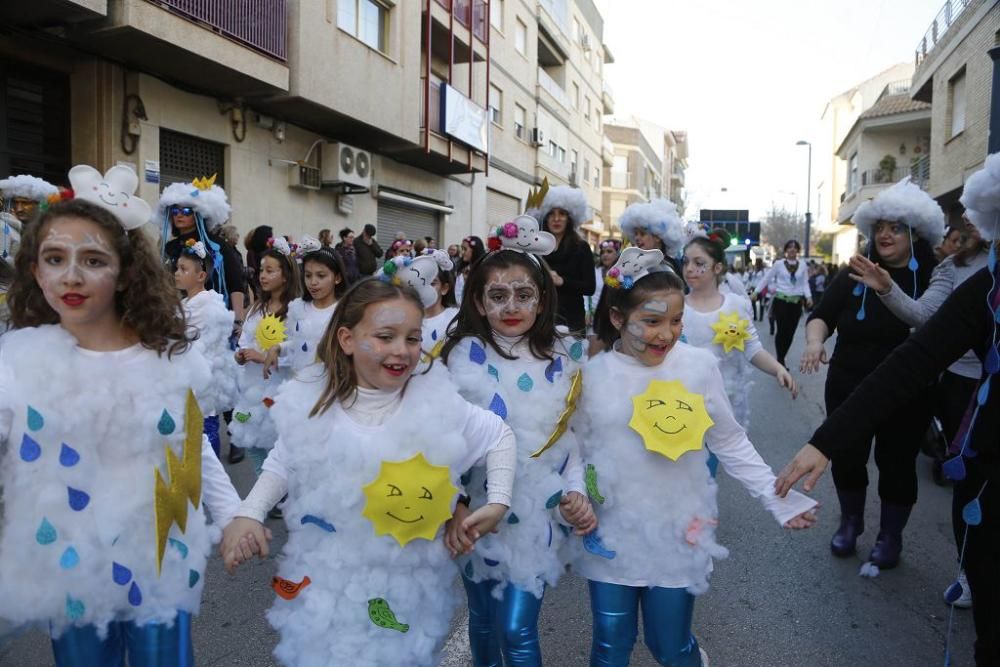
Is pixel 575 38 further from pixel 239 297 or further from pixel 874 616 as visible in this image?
pixel 874 616

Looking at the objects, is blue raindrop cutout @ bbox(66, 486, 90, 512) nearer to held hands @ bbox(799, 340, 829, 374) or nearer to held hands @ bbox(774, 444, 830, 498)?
held hands @ bbox(774, 444, 830, 498)

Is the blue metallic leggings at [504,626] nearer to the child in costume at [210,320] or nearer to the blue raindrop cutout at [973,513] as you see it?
the blue raindrop cutout at [973,513]

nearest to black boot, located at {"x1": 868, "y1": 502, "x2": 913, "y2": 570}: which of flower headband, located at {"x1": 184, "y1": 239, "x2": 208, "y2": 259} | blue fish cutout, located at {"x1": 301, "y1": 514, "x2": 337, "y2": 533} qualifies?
blue fish cutout, located at {"x1": 301, "y1": 514, "x2": 337, "y2": 533}

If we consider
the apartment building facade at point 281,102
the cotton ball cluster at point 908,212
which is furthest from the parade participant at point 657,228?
the apartment building facade at point 281,102

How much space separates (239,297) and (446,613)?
533 centimetres

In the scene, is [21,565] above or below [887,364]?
below

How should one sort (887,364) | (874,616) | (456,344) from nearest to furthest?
(887,364) → (456,344) → (874,616)

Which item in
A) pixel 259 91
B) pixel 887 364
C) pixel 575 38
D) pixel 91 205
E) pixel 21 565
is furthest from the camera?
pixel 575 38

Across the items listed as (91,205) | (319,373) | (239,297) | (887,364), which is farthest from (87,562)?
(239,297)

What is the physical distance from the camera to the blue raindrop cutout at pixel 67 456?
207cm

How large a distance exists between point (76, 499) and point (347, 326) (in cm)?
88

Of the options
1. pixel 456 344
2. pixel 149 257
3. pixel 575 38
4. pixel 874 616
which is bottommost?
pixel 874 616

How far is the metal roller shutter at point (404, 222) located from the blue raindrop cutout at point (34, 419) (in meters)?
15.8

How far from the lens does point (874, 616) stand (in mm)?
3705
